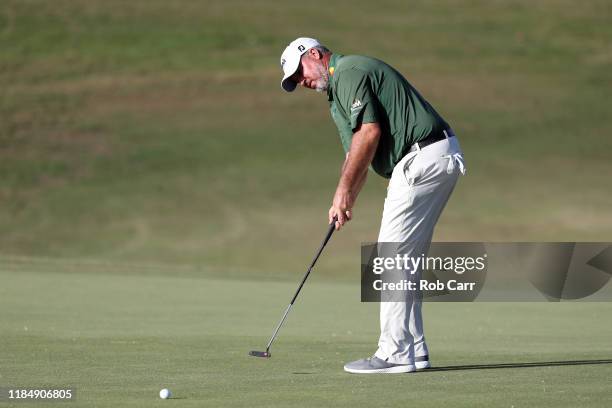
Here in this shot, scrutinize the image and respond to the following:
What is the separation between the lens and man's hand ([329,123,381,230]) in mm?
6871

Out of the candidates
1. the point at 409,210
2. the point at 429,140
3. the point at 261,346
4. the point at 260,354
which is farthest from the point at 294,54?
the point at 261,346

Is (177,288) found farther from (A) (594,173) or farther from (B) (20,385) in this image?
(A) (594,173)

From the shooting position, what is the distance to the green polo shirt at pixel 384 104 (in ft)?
22.6

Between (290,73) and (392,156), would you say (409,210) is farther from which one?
(290,73)

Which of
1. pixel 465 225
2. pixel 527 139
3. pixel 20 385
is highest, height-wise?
pixel 527 139

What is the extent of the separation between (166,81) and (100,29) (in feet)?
13.6

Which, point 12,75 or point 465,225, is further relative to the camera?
point 12,75

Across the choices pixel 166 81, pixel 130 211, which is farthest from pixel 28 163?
pixel 166 81

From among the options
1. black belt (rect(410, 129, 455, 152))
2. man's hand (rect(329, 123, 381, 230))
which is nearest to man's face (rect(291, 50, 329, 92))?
man's hand (rect(329, 123, 381, 230))

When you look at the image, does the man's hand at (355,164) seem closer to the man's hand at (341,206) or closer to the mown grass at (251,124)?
the man's hand at (341,206)

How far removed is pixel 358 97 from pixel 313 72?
436mm

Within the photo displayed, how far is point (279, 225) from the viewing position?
95.3 ft

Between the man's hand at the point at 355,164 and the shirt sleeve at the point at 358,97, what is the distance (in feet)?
0.15

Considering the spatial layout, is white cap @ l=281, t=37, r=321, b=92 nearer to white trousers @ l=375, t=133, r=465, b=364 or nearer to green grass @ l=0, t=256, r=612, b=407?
white trousers @ l=375, t=133, r=465, b=364
